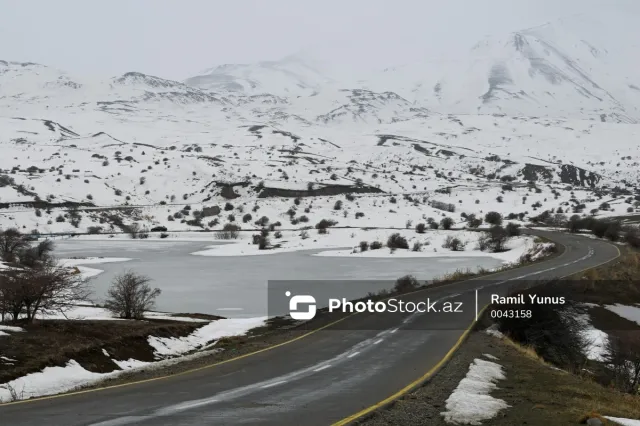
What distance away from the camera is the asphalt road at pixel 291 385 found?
10234mm

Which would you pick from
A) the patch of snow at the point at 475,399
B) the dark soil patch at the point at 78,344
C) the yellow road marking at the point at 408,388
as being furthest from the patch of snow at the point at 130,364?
the patch of snow at the point at 475,399

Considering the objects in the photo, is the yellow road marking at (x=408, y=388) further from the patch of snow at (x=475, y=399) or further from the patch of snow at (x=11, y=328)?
the patch of snow at (x=11, y=328)

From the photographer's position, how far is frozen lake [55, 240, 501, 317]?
102ft

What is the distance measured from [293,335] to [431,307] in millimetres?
7686

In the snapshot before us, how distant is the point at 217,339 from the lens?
20594mm

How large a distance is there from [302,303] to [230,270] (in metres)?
15.0

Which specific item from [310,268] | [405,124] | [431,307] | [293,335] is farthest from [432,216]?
[405,124]

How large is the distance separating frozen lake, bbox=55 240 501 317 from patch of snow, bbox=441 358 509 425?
13642mm

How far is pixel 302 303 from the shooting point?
98.8ft

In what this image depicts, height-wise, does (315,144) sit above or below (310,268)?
above

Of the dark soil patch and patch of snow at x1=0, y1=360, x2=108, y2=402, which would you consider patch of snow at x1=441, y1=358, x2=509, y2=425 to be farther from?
the dark soil patch

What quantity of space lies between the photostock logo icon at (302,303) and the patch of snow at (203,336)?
154cm

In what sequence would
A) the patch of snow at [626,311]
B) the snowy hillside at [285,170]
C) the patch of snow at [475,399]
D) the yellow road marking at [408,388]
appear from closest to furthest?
1. the yellow road marking at [408,388]
2. the patch of snow at [475,399]
3. the patch of snow at [626,311]
4. the snowy hillside at [285,170]

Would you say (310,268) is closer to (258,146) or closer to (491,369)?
(491,369)
